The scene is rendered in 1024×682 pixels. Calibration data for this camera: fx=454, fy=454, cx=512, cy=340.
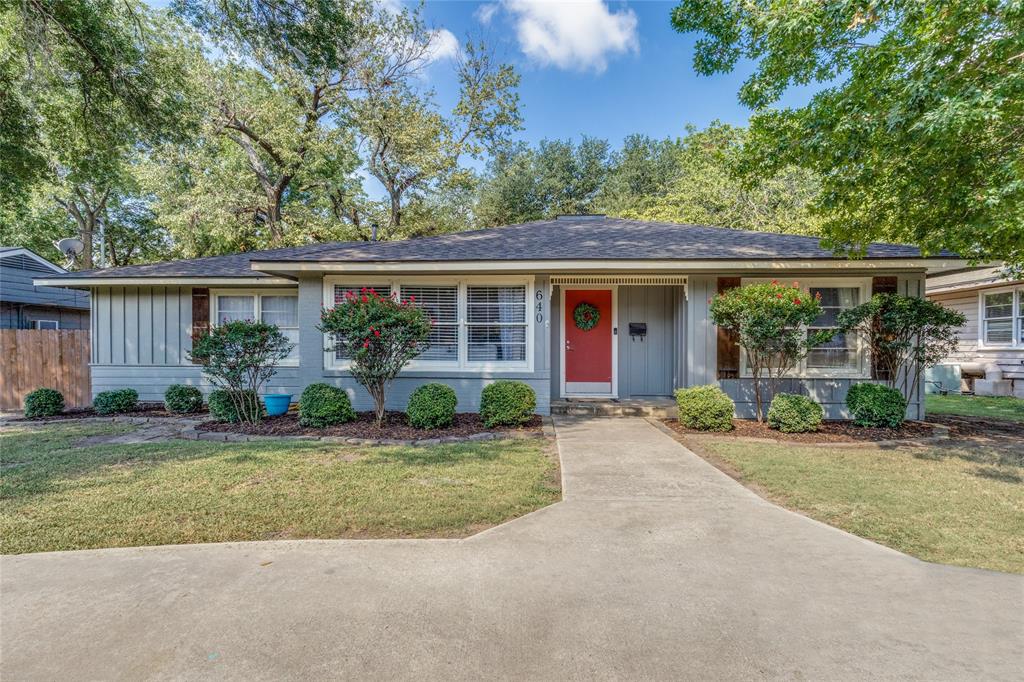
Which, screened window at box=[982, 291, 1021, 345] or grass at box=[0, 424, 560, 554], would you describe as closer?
grass at box=[0, 424, 560, 554]

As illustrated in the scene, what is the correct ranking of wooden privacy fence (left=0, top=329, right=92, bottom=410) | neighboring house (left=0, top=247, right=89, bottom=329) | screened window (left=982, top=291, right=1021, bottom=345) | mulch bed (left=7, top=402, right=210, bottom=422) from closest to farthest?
1. mulch bed (left=7, top=402, right=210, bottom=422)
2. wooden privacy fence (left=0, top=329, right=92, bottom=410)
3. screened window (left=982, top=291, right=1021, bottom=345)
4. neighboring house (left=0, top=247, right=89, bottom=329)

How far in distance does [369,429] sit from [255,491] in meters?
2.59

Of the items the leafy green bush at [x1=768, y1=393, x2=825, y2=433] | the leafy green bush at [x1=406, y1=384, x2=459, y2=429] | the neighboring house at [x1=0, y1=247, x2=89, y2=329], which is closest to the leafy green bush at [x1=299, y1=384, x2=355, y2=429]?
the leafy green bush at [x1=406, y1=384, x2=459, y2=429]

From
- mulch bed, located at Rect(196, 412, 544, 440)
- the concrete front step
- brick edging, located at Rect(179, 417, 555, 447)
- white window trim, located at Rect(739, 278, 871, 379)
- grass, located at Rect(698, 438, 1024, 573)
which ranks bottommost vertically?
grass, located at Rect(698, 438, 1024, 573)

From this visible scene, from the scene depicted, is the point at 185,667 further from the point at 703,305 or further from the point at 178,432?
the point at 703,305

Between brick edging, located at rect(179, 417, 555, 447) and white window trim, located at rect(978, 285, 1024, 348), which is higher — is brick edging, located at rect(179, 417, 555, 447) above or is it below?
below

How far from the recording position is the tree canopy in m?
4.52

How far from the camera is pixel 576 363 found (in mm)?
8789

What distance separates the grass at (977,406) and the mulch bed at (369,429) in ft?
28.4

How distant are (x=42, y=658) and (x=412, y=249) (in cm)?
681

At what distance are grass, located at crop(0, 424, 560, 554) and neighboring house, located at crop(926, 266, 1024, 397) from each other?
43.1 ft

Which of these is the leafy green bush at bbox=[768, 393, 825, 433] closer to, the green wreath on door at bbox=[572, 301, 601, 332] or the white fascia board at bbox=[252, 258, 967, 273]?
the white fascia board at bbox=[252, 258, 967, 273]

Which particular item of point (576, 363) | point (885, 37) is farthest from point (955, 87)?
point (576, 363)

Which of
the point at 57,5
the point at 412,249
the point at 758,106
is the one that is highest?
the point at 57,5
